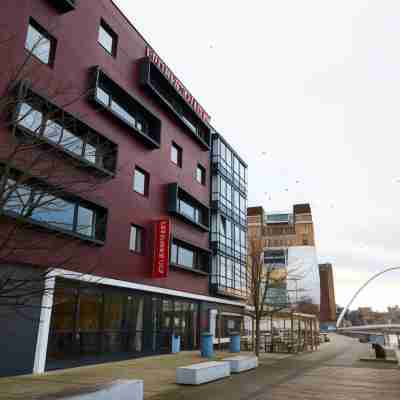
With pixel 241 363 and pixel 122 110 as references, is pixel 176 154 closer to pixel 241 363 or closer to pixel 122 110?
pixel 122 110

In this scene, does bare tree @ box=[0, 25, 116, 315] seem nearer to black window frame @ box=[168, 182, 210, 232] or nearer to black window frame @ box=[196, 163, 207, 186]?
black window frame @ box=[168, 182, 210, 232]

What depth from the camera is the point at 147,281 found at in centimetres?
2167

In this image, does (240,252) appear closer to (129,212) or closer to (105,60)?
(129,212)

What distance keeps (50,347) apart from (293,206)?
10761cm

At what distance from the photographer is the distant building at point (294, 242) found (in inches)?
3770

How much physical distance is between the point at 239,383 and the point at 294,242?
325 ft

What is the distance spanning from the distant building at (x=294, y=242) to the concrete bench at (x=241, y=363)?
75.4 metres

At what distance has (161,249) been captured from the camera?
21938 millimetres

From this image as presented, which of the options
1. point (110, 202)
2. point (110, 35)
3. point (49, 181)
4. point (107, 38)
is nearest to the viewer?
point (49, 181)

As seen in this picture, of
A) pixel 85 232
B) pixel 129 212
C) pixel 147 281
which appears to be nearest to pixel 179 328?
pixel 147 281

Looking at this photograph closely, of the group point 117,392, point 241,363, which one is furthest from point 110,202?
point 117,392

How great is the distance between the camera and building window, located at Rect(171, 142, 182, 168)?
2709cm

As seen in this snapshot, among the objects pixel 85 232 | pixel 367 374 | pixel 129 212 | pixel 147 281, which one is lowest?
pixel 367 374

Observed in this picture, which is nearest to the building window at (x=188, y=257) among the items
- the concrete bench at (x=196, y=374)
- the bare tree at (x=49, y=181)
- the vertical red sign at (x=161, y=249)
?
the vertical red sign at (x=161, y=249)
